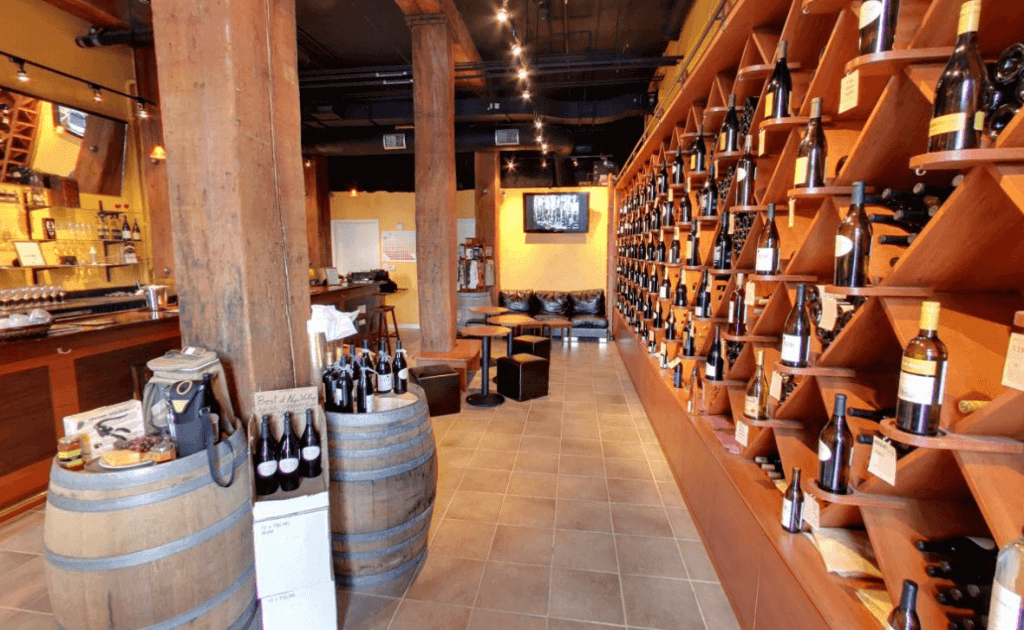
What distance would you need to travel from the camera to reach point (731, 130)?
2.73 meters

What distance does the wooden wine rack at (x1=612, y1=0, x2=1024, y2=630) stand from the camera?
3.59 feet

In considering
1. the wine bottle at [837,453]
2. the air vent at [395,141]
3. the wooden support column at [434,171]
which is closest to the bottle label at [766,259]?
the wine bottle at [837,453]

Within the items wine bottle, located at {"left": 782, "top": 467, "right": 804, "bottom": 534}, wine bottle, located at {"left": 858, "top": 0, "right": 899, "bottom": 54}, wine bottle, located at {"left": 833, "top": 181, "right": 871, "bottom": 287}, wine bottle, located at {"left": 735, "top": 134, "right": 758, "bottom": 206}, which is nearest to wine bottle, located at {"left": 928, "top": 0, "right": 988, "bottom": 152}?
wine bottle, located at {"left": 858, "top": 0, "right": 899, "bottom": 54}

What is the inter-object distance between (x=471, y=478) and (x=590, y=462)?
936 mm

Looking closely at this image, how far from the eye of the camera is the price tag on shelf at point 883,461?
130 cm

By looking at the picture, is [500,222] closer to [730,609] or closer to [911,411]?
[730,609]

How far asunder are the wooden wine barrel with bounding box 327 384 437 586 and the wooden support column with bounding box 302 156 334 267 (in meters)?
8.26

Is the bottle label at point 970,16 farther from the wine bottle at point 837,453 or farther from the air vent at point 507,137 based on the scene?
the air vent at point 507,137

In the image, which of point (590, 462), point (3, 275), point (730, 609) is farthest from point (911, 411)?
point (3, 275)

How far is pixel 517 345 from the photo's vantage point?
595 cm

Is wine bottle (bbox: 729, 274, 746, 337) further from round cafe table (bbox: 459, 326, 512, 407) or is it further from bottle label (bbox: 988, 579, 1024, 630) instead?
round cafe table (bbox: 459, 326, 512, 407)

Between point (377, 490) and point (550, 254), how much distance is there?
25.9ft

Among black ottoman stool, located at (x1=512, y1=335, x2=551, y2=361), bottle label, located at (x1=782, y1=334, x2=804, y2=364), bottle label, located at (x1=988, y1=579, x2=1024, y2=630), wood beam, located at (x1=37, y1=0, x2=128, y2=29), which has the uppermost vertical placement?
wood beam, located at (x1=37, y1=0, x2=128, y2=29)

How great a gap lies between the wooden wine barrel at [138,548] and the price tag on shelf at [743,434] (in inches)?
86.2
